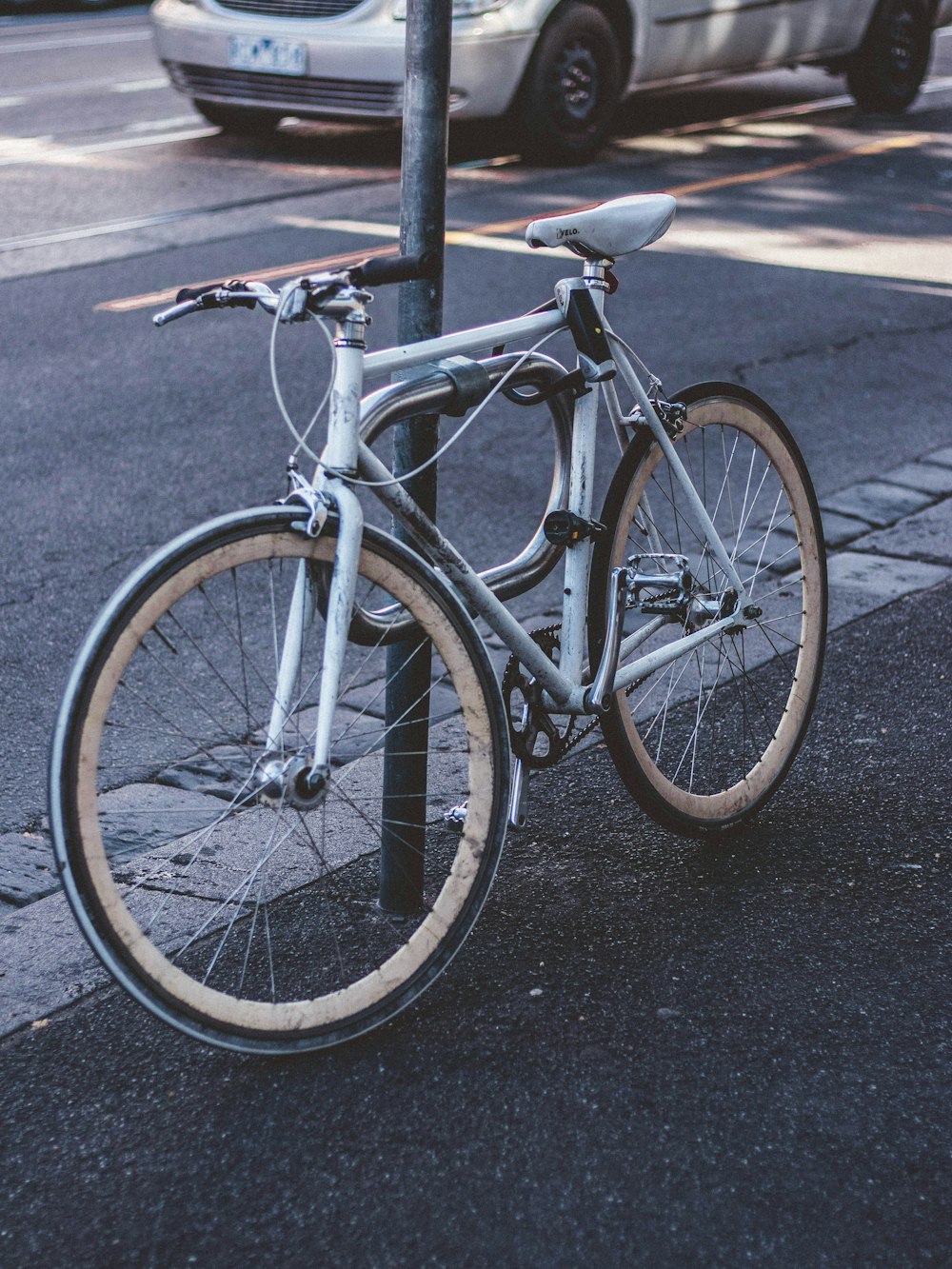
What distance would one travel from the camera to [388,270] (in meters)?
2.37

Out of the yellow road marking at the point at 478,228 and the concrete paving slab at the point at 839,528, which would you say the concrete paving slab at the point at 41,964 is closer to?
the concrete paving slab at the point at 839,528

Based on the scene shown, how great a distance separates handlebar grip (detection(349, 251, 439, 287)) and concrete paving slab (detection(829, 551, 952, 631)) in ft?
7.36

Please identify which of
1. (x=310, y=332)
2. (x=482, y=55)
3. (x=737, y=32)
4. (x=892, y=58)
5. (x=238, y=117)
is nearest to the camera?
(x=310, y=332)

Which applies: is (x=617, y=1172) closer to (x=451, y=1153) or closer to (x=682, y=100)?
(x=451, y=1153)

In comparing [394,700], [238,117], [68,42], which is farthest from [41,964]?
[68,42]

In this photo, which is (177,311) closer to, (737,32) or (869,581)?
(869,581)

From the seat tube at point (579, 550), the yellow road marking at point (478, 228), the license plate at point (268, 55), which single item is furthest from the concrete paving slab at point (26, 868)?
the license plate at point (268, 55)

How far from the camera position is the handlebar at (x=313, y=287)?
2.34 m

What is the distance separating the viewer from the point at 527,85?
10.1 meters

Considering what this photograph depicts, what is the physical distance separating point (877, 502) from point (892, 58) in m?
8.88

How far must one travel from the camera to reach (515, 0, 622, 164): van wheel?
10.1 m

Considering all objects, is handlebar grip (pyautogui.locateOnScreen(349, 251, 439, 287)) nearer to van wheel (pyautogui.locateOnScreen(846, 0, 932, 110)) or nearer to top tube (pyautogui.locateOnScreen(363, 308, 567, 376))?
top tube (pyautogui.locateOnScreen(363, 308, 567, 376))

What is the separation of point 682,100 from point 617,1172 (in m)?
12.2

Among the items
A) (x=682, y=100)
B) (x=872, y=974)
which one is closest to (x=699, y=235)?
(x=682, y=100)
